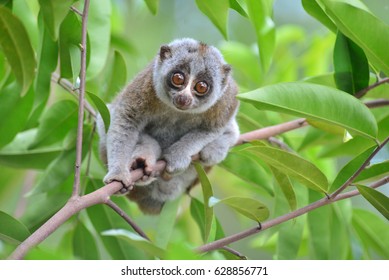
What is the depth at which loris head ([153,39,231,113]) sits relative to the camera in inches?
132

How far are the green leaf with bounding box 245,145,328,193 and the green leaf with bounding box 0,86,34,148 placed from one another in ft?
4.35

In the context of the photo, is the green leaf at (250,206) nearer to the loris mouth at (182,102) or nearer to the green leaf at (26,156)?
the loris mouth at (182,102)

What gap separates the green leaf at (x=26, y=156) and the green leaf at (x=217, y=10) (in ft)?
4.09

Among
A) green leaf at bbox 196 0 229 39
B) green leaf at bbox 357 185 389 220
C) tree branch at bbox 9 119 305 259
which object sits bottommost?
tree branch at bbox 9 119 305 259

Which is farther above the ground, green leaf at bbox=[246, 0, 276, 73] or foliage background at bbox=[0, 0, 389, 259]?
green leaf at bbox=[246, 0, 276, 73]

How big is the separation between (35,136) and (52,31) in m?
0.90

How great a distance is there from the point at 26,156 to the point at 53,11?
109 cm

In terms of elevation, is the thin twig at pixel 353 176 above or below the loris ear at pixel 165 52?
below

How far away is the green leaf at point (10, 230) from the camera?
8.32 ft

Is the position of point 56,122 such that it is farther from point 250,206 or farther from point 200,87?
point 250,206

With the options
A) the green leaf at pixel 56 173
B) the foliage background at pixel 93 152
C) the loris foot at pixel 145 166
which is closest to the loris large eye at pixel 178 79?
the foliage background at pixel 93 152

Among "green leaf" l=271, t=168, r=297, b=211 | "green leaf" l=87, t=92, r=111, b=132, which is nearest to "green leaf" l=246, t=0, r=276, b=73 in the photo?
"green leaf" l=271, t=168, r=297, b=211

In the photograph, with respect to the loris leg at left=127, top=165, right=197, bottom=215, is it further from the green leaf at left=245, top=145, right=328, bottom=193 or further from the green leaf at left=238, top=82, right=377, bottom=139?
the green leaf at left=238, top=82, right=377, bottom=139
